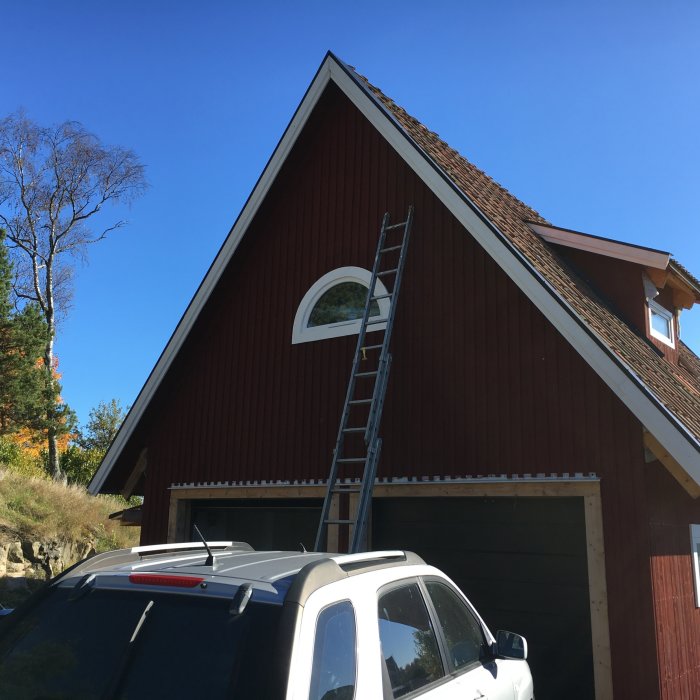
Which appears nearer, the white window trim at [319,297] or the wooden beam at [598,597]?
the wooden beam at [598,597]

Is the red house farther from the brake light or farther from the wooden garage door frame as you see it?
the brake light

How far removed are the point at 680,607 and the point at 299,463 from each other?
4.63 m

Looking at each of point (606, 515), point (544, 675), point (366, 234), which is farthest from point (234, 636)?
point (366, 234)

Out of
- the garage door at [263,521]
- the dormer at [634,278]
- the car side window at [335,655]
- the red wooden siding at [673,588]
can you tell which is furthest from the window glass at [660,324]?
the car side window at [335,655]

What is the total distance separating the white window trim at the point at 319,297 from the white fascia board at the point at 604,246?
281cm

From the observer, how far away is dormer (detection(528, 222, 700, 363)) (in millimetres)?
9258

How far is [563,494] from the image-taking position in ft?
23.7

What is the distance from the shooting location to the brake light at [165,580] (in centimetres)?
288

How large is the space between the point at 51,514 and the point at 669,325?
53.2 feet

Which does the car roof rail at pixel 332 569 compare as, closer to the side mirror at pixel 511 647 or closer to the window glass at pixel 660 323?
the side mirror at pixel 511 647

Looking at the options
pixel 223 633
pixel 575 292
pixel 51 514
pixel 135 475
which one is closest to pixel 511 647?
pixel 223 633

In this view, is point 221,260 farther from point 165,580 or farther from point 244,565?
point 165,580

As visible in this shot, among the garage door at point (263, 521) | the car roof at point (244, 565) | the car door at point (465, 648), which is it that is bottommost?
the car door at point (465, 648)

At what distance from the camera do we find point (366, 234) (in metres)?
9.66
